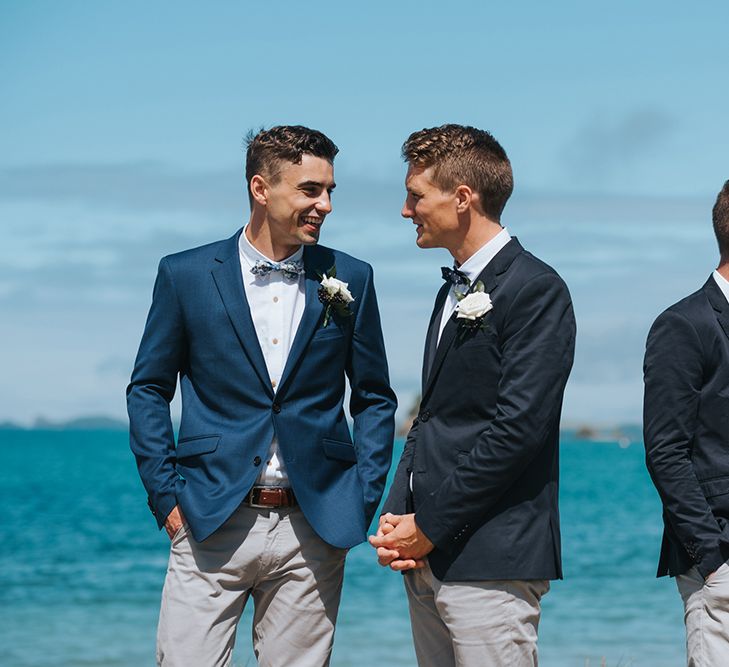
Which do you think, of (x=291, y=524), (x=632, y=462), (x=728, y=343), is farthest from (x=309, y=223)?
(x=632, y=462)

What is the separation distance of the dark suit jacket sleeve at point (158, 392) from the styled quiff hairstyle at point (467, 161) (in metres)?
1.09

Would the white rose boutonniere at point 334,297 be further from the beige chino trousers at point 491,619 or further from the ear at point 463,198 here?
the beige chino trousers at point 491,619

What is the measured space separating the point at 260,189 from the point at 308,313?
1.63 feet

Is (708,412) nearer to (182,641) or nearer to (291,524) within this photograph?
(291,524)

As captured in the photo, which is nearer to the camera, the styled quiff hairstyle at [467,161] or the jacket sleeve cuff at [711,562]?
the jacket sleeve cuff at [711,562]

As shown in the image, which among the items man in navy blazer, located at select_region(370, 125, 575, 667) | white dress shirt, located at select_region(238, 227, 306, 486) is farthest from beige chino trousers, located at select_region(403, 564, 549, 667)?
white dress shirt, located at select_region(238, 227, 306, 486)

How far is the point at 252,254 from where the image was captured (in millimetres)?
4793

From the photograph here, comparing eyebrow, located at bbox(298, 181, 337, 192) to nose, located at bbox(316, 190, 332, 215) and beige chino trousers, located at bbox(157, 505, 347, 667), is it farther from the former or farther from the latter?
beige chino trousers, located at bbox(157, 505, 347, 667)

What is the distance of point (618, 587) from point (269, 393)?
16464mm

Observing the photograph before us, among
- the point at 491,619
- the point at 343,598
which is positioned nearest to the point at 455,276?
the point at 491,619

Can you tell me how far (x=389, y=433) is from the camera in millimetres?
4824

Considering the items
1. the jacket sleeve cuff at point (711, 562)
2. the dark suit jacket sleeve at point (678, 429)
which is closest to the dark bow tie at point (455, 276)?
the dark suit jacket sleeve at point (678, 429)

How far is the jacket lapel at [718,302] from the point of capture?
438 cm

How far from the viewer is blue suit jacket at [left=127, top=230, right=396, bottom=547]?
15.0 feet
